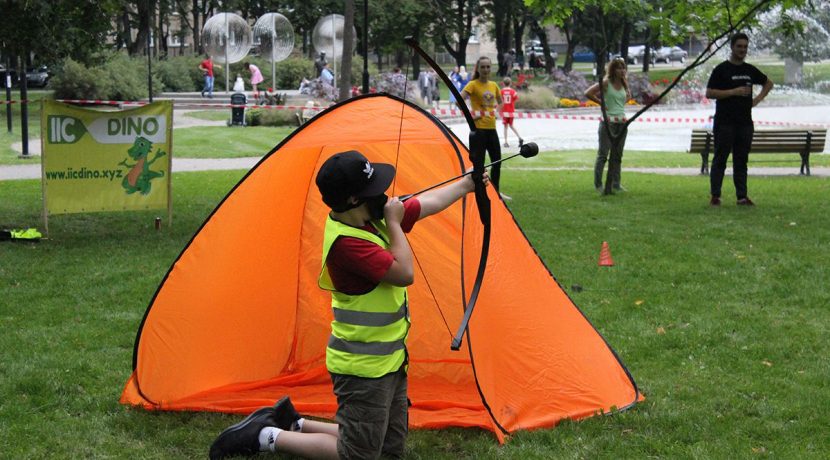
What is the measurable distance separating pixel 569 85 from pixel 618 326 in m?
35.4

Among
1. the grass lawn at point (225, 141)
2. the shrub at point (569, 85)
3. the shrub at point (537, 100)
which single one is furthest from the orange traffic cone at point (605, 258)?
the shrub at point (569, 85)

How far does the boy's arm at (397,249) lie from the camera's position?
4.16 m

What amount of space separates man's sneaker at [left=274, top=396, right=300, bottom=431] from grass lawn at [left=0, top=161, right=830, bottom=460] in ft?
1.56

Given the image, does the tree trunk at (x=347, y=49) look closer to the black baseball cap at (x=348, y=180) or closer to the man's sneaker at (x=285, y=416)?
the man's sneaker at (x=285, y=416)

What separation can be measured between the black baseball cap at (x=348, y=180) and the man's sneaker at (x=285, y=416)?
1086 millimetres

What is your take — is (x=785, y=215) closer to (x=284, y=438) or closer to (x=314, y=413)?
(x=314, y=413)

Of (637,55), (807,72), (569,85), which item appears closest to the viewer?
(569,85)

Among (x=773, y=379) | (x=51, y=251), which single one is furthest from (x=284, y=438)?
(x=51, y=251)

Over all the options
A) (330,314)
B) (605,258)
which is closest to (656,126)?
(605,258)

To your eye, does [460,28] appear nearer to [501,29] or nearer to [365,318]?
[501,29]

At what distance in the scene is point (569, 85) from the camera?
41344mm

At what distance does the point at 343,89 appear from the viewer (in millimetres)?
15305

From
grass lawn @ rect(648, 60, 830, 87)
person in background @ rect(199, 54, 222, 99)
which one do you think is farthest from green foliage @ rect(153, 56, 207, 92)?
grass lawn @ rect(648, 60, 830, 87)

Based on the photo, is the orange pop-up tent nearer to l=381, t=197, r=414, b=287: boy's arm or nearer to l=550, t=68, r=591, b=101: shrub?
l=381, t=197, r=414, b=287: boy's arm
